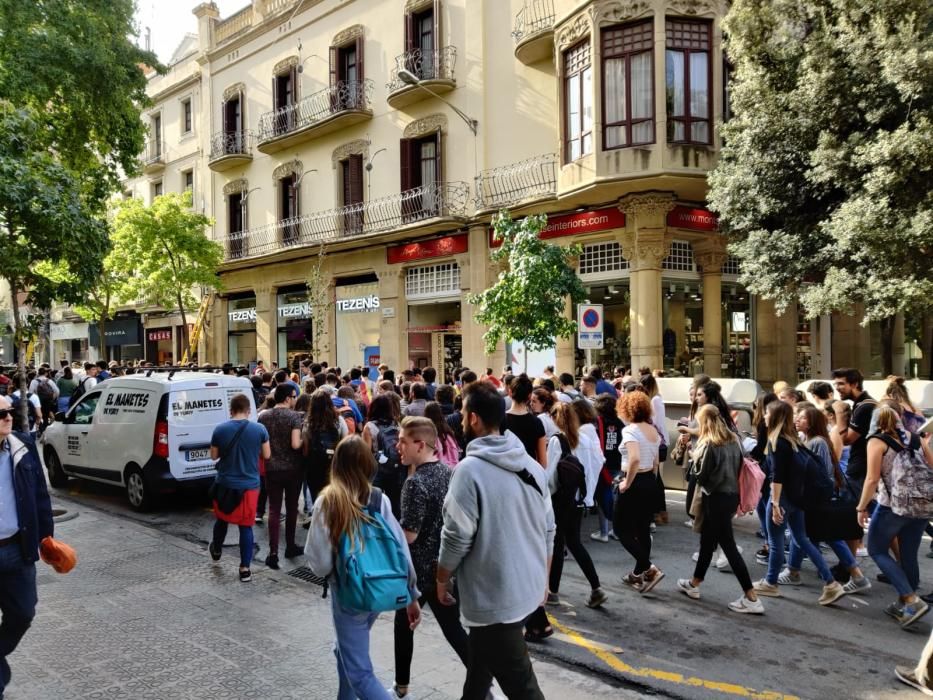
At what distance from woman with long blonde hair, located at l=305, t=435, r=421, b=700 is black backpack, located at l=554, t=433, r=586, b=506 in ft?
7.17

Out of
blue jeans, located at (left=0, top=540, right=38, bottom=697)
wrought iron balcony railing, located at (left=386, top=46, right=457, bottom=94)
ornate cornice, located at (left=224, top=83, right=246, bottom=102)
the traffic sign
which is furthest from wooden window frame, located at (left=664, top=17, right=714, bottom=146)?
ornate cornice, located at (left=224, top=83, right=246, bottom=102)

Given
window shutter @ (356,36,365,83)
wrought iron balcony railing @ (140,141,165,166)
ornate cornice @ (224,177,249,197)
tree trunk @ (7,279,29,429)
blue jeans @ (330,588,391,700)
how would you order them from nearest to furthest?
blue jeans @ (330,588,391,700) → tree trunk @ (7,279,29,429) → window shutter @ (356,36,365,83) → ornate cornice @ (224,177,249,197) → wrought iron balcony railing @ (140,141,165,166)

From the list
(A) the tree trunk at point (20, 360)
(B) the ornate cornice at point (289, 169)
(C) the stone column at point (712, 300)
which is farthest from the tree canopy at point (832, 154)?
(B) the ornate cornice at point (289, 169)

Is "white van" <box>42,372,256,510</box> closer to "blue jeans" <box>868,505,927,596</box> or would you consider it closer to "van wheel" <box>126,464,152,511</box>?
"van wheel" <box>126,464,152,511</box>

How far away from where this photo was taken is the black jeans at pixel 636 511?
5926 mm

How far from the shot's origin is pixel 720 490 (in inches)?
219

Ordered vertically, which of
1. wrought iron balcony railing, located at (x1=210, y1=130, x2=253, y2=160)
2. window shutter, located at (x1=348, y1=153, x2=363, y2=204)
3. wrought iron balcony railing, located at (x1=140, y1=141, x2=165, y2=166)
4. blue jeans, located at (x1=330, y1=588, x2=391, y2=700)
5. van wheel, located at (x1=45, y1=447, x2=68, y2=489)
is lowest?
van wheel, located at (x1=45, y1=447, x2=68, y2=489)

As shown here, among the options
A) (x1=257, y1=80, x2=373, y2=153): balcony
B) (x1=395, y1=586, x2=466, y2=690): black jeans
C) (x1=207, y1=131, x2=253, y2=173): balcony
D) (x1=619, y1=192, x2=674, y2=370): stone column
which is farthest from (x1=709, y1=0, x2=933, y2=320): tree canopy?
(x1=207, y1=131, x2=253, y2=173): balcony

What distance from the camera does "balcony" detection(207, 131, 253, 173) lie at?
26.3 meters

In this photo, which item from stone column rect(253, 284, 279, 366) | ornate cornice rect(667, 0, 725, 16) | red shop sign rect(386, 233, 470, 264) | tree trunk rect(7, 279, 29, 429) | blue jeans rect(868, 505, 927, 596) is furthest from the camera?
stone column rect(253, 284, 279, 366)

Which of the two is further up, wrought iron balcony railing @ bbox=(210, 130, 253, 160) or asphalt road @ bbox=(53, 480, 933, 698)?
wrought iron balcony railing @ bbox=(210, 130, 253, 160)

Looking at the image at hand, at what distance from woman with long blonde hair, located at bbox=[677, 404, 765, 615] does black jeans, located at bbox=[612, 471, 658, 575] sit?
0.44 metres

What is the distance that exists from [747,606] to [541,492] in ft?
10.3

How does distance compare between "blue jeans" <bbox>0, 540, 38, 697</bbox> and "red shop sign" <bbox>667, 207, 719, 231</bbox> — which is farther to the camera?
"red shop sign" <bbox>667, 207, 719, 231</bbox>
